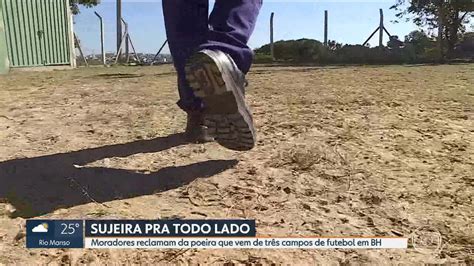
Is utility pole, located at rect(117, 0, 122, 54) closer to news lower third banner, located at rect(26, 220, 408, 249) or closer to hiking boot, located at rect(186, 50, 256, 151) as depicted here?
hiking boot, located at rect(186, 50, 256, 151)

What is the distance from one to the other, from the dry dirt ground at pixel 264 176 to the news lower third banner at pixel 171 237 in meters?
0.02

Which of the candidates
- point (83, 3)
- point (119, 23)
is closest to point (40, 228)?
point (119, 23)

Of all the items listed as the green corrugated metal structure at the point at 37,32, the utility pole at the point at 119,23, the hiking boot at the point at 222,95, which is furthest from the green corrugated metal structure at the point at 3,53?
the utility pole at the point at 119,23

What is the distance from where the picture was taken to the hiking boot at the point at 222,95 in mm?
1267

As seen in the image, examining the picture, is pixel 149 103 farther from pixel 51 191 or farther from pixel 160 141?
pixel 51 191

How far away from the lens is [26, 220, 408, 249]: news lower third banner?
1052 millimetres

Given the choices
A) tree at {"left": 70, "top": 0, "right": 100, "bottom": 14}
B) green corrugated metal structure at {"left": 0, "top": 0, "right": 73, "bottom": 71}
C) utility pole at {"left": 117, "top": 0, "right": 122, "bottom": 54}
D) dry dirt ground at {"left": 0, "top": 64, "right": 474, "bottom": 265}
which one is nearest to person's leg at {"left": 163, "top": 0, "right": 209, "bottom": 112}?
dry dirt ground at {"left": 0, "top": 64, "right": 474, "bottom": 265}

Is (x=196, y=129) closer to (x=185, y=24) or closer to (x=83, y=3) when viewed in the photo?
(x=185, y=24)

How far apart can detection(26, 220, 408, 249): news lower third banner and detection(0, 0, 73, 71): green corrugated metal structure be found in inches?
248

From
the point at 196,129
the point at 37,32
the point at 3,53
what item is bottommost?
the point at 196,129

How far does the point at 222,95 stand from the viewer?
51.2 inches

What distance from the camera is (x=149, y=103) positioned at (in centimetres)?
266

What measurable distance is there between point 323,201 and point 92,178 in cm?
69

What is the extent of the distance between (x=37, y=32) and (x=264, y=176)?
22.6 ft
